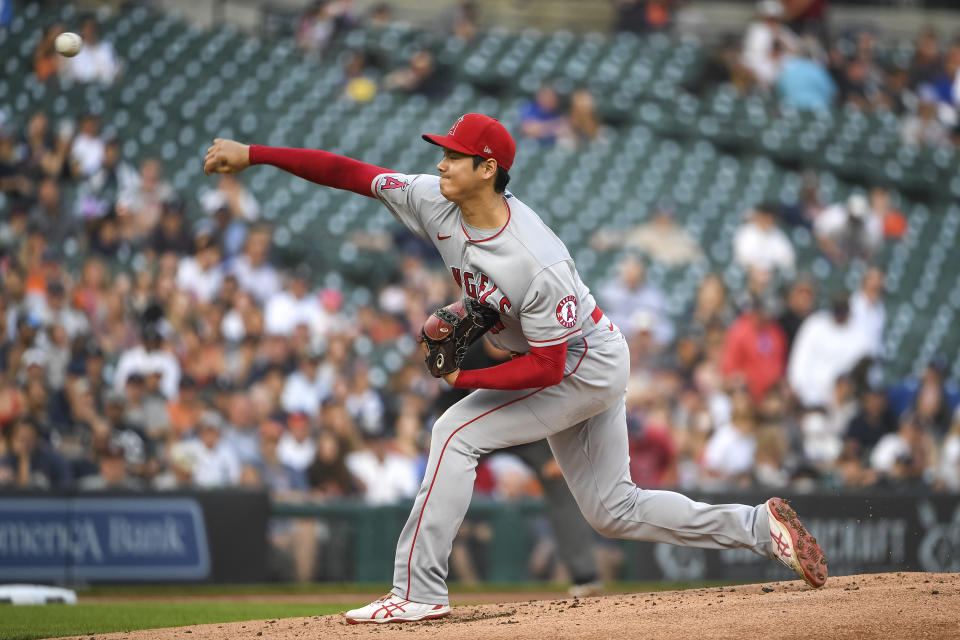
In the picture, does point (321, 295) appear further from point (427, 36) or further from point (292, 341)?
point (427, 36)

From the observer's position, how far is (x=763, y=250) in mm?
12531

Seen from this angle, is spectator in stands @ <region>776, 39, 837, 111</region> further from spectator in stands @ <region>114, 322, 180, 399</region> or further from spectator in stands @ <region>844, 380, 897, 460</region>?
spectator in stands @ <region>114, 322, 180, 399</region>

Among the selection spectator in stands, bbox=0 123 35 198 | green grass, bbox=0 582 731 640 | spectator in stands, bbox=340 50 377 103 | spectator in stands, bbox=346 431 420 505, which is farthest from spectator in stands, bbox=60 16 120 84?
green grass, bbox=0 582 731 640

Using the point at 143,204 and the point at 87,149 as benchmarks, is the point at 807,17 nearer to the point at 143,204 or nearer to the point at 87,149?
the point at 143,204

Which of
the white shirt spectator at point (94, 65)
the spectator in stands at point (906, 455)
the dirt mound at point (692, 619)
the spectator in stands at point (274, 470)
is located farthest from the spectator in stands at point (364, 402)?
the dirt mound at point (692, 619)

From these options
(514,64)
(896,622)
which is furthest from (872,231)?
(896,622)

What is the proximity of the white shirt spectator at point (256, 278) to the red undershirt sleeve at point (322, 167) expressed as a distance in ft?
20.4

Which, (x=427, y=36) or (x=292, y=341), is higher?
(x=427, y=36)

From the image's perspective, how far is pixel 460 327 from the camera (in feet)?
14.5

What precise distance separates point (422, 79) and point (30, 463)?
7.85 metres

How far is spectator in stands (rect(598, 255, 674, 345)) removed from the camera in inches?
450

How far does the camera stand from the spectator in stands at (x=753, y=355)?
10836 mm

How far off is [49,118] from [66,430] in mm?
3316

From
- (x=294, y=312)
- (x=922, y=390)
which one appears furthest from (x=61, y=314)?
(x=922, y=390)
